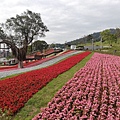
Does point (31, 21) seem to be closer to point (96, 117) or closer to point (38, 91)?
point (38, 91)

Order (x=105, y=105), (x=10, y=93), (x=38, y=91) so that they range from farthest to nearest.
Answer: (x=38, y=91) < (x=10, y=93) < (x=105, y=105)

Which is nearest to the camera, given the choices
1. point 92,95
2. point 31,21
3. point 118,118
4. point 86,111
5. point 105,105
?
point 118,118

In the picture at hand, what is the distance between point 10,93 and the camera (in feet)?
27.5

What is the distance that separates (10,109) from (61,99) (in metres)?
1.92

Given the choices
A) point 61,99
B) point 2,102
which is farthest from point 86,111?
point 2,102

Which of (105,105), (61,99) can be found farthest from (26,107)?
(105,105)

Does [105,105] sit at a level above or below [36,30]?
below

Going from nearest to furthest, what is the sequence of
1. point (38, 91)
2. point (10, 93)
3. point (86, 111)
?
point (86, 111), point (10, 93), point (38, 91)

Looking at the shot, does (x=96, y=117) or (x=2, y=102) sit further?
(x=2, y=102)

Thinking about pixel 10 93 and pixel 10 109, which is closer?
pixel 10 109

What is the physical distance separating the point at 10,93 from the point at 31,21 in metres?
29.7

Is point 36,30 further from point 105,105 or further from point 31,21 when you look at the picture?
point 105,105

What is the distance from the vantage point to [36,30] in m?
36.7

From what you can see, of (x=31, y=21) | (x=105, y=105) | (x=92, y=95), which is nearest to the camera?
(x=105, y=105)
